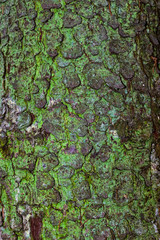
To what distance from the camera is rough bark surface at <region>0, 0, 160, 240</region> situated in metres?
0.92

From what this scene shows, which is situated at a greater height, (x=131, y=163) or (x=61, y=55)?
(x=61, y=55)

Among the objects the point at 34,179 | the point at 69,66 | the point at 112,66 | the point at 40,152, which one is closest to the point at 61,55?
the point at 69,66

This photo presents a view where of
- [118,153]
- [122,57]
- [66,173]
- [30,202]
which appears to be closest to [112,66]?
[122,57]

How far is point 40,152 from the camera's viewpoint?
0.94 metres

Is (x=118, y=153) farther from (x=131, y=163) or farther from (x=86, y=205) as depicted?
(x=86, y=205)

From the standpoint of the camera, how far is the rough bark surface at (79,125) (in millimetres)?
921

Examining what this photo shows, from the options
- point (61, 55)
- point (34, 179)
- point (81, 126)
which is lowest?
point (34, 179)

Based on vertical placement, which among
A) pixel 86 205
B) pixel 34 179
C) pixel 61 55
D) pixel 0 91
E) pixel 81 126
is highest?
pixel 61 55

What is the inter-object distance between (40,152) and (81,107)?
0.23 metres

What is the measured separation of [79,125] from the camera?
3.01 feet

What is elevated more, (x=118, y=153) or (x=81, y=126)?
(x=81, y=126)

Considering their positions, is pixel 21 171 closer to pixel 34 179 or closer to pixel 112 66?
pixel 34 179

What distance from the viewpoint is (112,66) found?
94cm

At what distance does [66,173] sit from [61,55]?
0.43m
